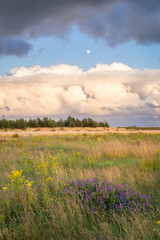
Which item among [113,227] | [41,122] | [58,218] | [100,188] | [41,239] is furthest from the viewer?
[41,122]

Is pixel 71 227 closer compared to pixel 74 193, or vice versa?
pixel 71 227

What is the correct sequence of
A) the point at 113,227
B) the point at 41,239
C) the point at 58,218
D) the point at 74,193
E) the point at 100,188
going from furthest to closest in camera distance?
the point at 100,188 → the point at 74,193 → the point at 58,218 → the point at 113,227 → the point at 41,239

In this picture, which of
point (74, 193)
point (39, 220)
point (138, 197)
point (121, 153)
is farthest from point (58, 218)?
point (121, 153)

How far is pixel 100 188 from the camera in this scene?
395 centimetres

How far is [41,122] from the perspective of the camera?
5150 cm

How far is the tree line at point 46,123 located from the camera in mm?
46628

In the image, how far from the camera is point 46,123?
51.4 m

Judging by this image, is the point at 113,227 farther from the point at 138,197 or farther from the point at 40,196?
the point at 40,196

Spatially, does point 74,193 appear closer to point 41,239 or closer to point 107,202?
point 107,202

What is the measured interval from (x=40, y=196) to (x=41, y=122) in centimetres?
4823

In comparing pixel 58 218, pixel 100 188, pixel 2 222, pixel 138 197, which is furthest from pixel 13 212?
pixel 138 197

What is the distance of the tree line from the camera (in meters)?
46.6

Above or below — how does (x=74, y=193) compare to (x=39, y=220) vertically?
above

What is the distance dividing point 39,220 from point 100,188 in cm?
125
